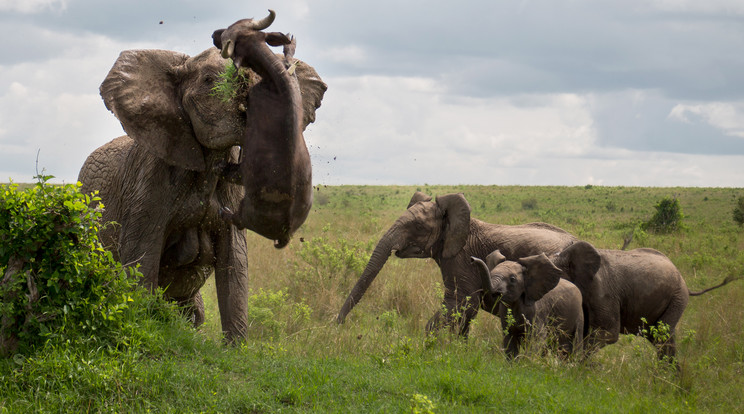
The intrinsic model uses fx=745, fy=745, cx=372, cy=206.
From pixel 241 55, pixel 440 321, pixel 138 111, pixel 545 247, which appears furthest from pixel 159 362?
pixel 545 247

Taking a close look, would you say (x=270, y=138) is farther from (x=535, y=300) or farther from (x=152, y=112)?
(x=535, y=300)

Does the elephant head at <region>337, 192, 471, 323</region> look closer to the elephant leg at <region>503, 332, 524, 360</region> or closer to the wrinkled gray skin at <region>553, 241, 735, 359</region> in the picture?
the wrinkled gray skin at <region>553, 241, 735, 359</region>

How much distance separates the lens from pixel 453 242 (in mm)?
9930

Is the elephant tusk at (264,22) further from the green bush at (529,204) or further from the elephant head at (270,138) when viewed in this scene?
the green bush at (529,204)

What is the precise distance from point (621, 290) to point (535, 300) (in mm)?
1500

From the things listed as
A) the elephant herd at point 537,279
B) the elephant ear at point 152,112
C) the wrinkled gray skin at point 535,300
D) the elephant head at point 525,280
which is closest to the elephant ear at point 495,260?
the elephant herd at point 537,279

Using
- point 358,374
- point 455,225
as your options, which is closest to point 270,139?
point 358,374

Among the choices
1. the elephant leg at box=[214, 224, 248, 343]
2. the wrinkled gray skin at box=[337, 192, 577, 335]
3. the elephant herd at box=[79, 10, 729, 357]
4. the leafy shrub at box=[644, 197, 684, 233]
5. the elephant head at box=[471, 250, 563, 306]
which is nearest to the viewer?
the elephant herd at box=[79, 10, 729, 357]

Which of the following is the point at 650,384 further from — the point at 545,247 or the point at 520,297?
the point at 545,247

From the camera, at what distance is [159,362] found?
19.4ft

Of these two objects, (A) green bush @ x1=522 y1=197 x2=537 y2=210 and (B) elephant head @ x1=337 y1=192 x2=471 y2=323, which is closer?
(B) elephant head @ x1=337 y1=192 x2=471 y2=323

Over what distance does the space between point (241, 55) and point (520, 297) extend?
4.42 meters

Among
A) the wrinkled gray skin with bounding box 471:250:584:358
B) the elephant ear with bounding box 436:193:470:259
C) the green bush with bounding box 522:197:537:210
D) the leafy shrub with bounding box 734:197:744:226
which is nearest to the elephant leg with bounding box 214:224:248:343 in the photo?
the wrinkled gray skin with bounding box 471:250:584:358

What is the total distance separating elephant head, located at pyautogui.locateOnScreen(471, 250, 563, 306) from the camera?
795cm
